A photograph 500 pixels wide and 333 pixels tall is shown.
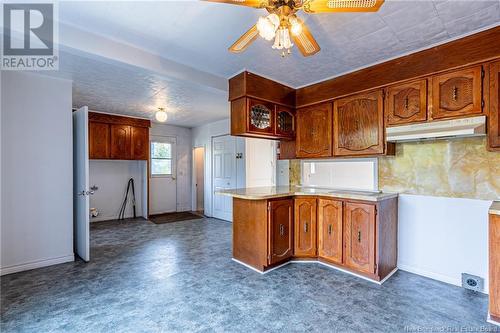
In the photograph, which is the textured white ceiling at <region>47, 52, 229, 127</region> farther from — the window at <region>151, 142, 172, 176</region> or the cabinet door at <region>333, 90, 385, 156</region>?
the cabinet door at <region>333, 90, 385, 156</region>

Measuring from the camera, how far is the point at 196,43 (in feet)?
7.97

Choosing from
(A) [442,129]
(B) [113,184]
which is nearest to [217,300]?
(A) [442,129]

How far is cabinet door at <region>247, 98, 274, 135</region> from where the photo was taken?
3.18 meters

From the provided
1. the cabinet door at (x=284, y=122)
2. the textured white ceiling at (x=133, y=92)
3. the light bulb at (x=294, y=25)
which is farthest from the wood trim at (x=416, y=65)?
the light bulb at (x=294, y=25)

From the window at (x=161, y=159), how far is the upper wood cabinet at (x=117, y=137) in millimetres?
560

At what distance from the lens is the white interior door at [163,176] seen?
6.58 metres

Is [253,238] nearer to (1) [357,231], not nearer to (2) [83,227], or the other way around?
(1) [357,231]

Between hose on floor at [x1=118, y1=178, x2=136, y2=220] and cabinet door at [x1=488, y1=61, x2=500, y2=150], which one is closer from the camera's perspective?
cabinet door at [x1=488, y1=61, x2=500, y2=150]

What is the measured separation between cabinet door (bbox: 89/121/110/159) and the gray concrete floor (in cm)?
286

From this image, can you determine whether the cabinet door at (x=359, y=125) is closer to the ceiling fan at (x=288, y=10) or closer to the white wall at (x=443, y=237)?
the white wall at (x=443, y=237)

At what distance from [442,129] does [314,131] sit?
154 centimetres

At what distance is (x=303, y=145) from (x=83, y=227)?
330 centimetres

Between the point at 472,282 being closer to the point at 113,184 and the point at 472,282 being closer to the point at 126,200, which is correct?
the point at 126,200

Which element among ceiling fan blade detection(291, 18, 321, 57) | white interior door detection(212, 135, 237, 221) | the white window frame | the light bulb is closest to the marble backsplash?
ceiling fan blade detection(291, 18, 321, 57)
